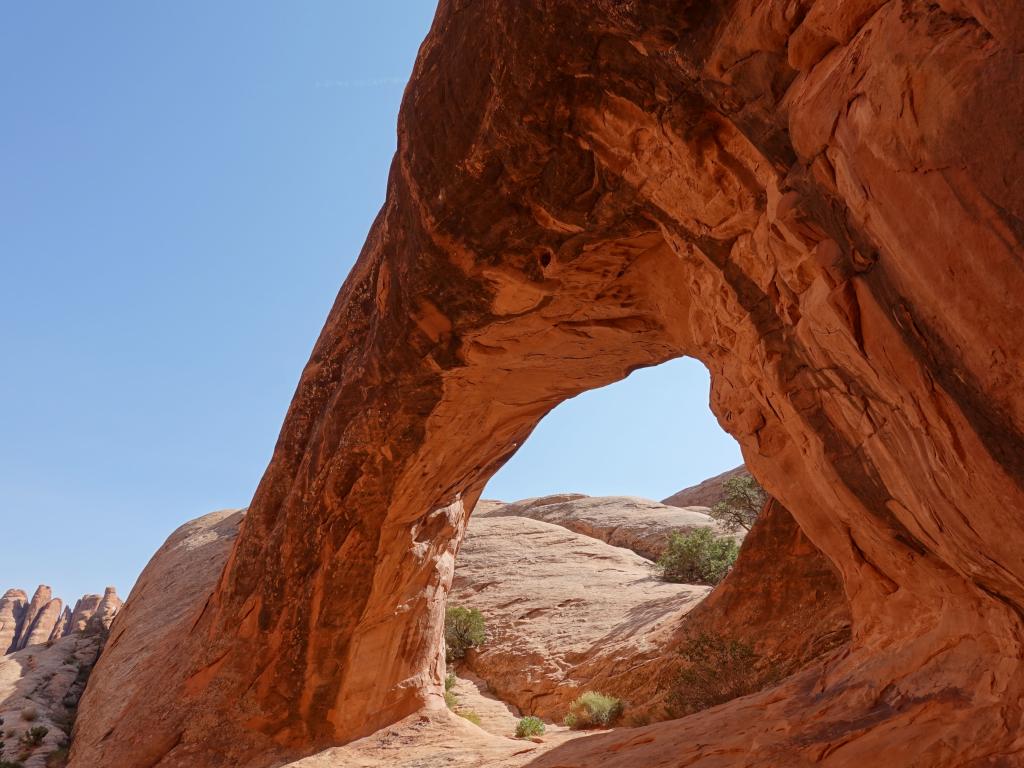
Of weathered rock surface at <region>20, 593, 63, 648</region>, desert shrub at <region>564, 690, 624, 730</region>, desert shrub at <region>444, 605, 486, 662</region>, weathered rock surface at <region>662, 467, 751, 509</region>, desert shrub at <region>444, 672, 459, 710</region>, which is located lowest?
desert shrub at <region>564, 690, 624, 730</region>

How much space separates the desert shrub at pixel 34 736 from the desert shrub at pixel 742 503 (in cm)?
2238

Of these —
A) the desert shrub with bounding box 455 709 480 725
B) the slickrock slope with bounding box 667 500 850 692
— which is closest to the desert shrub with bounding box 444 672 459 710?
the desert shrub with bounding box 455 709 480 725

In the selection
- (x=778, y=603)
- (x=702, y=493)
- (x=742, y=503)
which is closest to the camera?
(x=778, y=603)

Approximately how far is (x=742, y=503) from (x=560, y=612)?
10.2 m

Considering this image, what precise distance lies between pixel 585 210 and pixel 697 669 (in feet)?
26.0

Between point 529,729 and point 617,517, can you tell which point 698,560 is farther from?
point 529,729

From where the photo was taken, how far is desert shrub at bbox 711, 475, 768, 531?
27.1m

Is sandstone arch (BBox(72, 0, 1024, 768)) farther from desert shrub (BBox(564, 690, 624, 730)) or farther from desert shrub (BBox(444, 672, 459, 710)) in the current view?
desert shrub (BBox(444, 672, 459, 710))

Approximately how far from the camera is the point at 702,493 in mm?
46375

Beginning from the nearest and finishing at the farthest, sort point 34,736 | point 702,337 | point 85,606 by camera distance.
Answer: point 702,337 < point 34,736 < point 85,606

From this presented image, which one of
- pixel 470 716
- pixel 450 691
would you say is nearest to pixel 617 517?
pixel 450 691

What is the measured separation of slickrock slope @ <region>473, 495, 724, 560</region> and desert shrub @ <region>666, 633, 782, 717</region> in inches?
682

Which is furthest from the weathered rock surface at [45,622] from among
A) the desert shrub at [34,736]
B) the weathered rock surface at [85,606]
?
the desert shrub at [34,736]

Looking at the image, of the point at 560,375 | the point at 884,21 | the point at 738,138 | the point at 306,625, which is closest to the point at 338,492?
the point at 306,625
